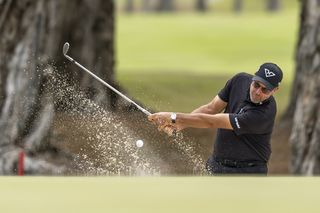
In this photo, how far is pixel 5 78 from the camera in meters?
14.9

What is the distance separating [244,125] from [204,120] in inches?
15.5

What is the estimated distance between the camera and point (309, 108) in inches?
584

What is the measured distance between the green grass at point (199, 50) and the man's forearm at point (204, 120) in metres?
14.6

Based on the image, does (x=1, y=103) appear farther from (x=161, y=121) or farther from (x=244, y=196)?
(x=244, y=196)

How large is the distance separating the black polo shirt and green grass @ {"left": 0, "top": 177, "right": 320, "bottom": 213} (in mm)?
994

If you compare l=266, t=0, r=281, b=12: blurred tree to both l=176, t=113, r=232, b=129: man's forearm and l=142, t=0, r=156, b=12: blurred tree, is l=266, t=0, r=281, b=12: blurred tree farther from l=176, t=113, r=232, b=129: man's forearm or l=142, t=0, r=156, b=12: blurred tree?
l=176, t=113, r=232, b=129: man's forearm

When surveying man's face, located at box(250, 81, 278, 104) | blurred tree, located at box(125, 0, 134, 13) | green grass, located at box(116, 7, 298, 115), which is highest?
blurred tree, located at box(125, 0, 134, 13)

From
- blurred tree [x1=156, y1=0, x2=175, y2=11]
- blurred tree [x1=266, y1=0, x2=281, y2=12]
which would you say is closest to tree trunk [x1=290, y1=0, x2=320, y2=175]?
blurred tree [x1=156, y1=0, x2=175, y2=11]

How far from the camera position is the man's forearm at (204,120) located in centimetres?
848

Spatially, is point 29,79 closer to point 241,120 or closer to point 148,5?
point 241,120

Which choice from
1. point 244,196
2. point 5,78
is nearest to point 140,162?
point 5,78

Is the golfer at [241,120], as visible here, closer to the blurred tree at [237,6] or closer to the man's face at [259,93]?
the man's face at [259,93]

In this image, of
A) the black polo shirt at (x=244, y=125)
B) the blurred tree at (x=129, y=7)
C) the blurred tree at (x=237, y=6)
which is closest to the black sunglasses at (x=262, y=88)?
the black polo shirt at (x=244, y=125)

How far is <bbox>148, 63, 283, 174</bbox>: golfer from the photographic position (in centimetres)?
846
